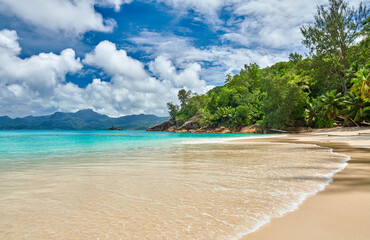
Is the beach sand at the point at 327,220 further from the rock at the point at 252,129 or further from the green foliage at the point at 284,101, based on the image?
the rock at the point at 252,129

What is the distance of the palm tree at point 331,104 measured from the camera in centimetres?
3253

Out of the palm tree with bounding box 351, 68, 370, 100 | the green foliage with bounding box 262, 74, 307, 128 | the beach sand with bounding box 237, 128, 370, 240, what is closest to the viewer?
the beach sand with bounding box 237, 128, 370, 240

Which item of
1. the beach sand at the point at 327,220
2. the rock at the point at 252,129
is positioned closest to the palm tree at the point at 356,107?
the rock at the point at 252,129

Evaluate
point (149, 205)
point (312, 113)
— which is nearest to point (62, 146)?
point (149, 205)

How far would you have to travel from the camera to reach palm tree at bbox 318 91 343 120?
3253 centimetres

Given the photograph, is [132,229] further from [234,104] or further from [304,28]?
[234,104]

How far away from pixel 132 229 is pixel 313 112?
4274 cm

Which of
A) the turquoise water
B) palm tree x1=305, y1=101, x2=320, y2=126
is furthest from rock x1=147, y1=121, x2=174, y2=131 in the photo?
the turquoise water

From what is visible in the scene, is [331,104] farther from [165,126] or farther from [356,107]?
[165,126]

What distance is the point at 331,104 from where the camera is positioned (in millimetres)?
32906

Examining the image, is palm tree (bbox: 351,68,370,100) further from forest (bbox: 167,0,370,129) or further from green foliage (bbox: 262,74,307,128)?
green foliage (bbox: 262,74,307,128)

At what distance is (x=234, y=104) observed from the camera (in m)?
71.4

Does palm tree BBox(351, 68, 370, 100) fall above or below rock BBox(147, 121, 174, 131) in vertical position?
above

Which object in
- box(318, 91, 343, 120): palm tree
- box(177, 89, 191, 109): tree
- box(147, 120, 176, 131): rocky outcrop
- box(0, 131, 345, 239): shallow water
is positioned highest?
box(177, 89, 191, 109): tree
